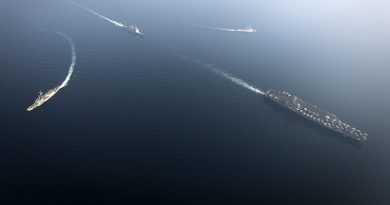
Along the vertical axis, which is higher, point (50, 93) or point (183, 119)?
point (183, 119)

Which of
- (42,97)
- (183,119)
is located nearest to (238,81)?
(183,119)

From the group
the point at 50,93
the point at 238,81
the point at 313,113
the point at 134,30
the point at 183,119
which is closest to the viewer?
the point at 183,119

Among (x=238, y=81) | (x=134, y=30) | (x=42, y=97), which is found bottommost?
(x=42, y=97)

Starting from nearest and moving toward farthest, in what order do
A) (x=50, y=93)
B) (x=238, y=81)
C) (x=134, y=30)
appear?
1. (x=50, y=93)
2. (x=238, y=81)
3. (x=134, y=30)

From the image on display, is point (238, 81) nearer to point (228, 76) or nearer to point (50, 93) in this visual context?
point (228, 76)

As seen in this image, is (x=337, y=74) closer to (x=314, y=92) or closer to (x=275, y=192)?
(x=314, y=92)

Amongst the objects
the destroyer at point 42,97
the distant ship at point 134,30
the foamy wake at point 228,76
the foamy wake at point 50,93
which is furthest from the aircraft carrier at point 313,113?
the destroyer at point 42,97

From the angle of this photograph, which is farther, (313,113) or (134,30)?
(134,30)
